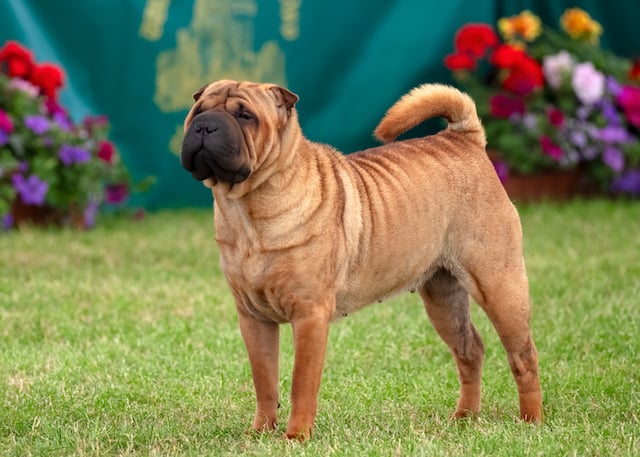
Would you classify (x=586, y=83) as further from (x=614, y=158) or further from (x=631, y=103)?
(x=614, y=158)

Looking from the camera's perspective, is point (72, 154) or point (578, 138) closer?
point (72, 154)

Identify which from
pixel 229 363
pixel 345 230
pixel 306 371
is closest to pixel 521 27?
pixel 229 363

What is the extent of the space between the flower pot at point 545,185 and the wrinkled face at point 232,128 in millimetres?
6238

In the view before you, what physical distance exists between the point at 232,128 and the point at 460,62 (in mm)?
6307

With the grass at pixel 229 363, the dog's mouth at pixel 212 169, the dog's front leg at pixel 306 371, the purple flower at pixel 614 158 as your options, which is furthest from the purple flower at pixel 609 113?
the dog's mouth at pixel 212 169

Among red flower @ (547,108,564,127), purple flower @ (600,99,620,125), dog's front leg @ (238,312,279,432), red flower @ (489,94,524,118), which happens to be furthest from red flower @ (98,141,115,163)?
dog's front leg @ (238,312,279,432)

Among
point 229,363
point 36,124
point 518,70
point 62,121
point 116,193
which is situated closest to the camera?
point 229,363

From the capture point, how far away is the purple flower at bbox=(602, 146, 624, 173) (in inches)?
405

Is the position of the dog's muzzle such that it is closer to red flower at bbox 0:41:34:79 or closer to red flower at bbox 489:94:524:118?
red flower at bbox 0:41:34:79

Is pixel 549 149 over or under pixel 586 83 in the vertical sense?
under

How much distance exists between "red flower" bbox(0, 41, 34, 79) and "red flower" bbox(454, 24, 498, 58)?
11.5ft

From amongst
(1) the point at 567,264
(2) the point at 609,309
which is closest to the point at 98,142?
(1) the point at 567,264

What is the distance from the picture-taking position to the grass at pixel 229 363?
172 inches

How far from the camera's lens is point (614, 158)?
10.3 m
